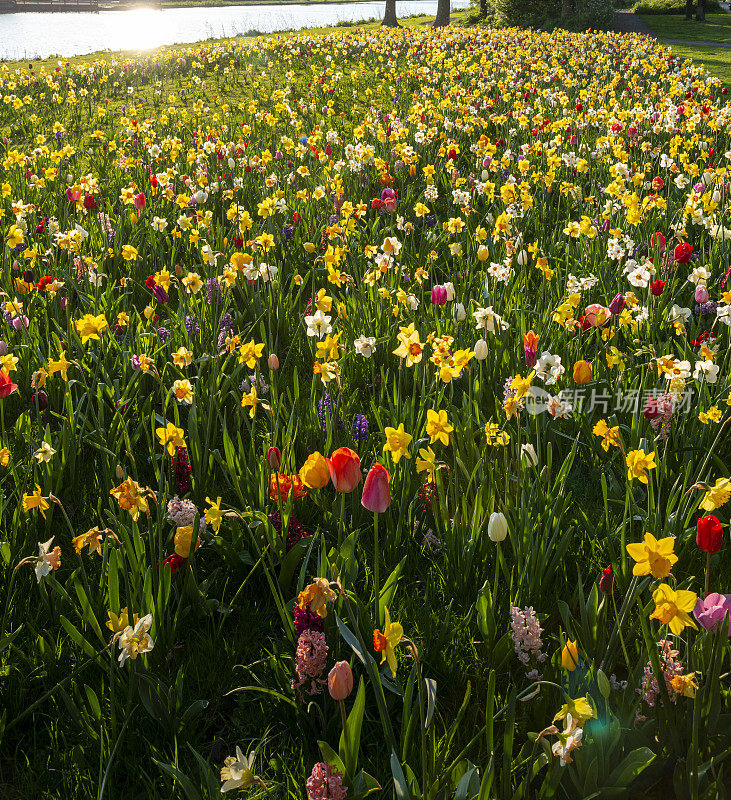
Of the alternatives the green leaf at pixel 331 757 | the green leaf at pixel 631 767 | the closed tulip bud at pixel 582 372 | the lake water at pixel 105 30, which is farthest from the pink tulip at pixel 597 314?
the lake water at pixel 105 30

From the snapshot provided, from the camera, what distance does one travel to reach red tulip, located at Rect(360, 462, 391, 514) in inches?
61.3

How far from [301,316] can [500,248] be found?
152 centimetres

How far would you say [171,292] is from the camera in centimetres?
435

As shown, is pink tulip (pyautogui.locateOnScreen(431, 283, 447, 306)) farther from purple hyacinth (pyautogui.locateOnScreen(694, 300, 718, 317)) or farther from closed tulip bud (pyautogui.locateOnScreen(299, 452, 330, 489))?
closed tulip bud (pyautogui.locateOnScreen(299, 452, 330, 489))

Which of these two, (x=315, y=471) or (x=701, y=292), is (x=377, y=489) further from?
(x=701, y=292)

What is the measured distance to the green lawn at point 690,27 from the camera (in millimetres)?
24969

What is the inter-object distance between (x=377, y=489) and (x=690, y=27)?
114 ft

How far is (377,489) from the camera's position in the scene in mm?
1579

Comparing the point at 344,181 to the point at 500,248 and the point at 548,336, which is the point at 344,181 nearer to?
the point at 500,248

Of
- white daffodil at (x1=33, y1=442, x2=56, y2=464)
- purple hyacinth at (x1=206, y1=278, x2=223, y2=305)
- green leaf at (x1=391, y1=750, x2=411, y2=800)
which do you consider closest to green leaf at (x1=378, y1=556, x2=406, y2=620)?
green leaf at (x1=391, y1=750, x2=411, y2=800)

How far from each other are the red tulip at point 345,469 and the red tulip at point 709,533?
0.75m

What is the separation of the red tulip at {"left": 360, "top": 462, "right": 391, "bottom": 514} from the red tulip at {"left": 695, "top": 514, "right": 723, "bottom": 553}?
68cm

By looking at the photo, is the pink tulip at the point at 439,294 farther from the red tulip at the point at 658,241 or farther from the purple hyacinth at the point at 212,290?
the red tulip at the point at 658,241

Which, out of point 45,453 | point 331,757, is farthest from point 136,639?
point 45,453
